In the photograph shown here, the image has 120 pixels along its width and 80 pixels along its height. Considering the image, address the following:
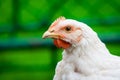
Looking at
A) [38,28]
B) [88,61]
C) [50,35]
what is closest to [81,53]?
[88,61]

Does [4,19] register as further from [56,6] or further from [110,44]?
[110,44]

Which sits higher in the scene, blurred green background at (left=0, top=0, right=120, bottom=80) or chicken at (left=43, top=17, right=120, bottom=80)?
blurred green background at (left=0, top=0, right=120, bottom=80)

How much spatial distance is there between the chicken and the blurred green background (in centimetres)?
316

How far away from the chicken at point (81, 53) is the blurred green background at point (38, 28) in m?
3.16

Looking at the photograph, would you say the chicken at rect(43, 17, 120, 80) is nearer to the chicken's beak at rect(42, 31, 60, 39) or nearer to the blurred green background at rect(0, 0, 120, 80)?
the chicken's beak at rect(42, 31, 60, 39)

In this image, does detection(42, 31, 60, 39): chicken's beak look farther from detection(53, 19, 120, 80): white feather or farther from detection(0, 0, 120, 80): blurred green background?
detection(0, 0, 120, 80): blurred green background

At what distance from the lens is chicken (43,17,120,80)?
201 inches

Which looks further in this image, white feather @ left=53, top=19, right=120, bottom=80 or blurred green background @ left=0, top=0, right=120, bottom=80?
blurred green background @ left=0, top=0, right=120, bottom=80

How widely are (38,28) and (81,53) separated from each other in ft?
11.4

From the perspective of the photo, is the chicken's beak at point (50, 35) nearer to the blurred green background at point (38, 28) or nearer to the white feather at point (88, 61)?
the white feather at point (88, 61)

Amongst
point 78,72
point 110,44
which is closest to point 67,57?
point 78,72

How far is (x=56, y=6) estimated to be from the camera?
335 inches

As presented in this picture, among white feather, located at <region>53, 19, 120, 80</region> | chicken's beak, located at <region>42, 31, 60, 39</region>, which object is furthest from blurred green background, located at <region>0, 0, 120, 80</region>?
chicken's beak, located at <region>42, 31, 60, 39</region>

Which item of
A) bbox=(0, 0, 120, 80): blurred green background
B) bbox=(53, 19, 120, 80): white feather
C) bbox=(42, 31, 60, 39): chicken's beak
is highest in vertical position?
bbox=(0, 0, 120, 80): blurred green background
